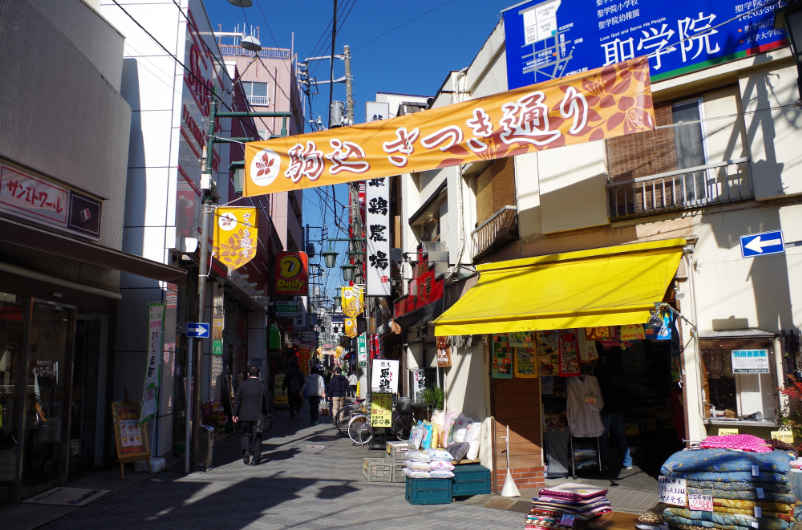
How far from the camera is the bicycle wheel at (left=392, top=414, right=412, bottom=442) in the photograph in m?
14.9

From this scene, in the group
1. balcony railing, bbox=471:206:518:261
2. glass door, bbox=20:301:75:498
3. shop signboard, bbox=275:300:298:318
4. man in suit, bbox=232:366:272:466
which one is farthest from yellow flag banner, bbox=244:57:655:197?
shop signboard, bbox=275:300:298:318

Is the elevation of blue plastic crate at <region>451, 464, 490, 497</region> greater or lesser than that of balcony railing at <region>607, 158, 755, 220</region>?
lesser

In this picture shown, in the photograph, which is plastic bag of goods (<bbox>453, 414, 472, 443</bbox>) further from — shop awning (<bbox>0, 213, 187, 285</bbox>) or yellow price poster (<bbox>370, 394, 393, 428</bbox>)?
shop awning (<bbox>0, 213, 187, 285</bbox>)

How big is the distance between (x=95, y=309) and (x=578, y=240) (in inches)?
336

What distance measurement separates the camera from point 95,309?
10.4 m

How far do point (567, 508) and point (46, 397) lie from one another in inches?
321

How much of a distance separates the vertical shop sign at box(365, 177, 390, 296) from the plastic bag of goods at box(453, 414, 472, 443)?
9.32 m

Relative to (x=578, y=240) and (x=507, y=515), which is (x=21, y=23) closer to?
(x=578, y=240)

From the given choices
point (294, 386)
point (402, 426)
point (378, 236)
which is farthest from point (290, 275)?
point (402, 426)

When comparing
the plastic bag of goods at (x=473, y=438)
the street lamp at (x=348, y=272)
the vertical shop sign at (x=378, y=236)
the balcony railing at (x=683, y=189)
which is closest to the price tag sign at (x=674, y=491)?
the balcony railing at (x=683, y=189)

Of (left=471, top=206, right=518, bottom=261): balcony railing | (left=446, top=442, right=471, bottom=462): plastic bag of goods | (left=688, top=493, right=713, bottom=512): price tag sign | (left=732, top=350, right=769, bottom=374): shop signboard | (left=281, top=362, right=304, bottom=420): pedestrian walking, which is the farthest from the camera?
(left=281, top=362, right=304, bottom=420): pedestrian walking

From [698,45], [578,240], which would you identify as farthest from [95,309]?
[698,45]

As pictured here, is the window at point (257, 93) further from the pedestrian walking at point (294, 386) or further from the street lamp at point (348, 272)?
the pedestrian walking at point (294, 386)

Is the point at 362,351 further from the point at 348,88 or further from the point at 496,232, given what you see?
the point at 496,232
